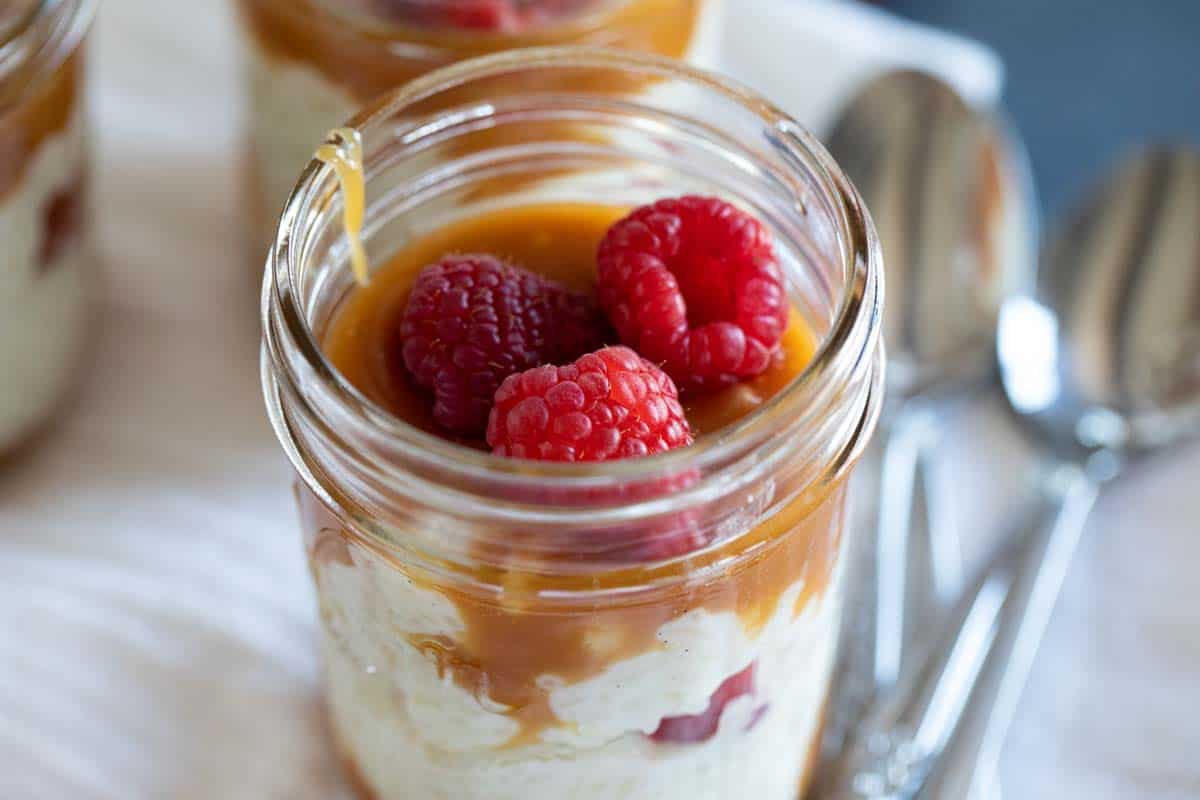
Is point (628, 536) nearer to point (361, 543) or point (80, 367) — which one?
point (361, 543)

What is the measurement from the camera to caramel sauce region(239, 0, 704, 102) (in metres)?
0.95

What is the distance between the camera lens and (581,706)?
0.71 metres

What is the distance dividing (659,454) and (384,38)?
1.41ft

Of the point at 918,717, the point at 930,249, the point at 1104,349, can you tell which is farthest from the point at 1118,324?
the point at 918,717

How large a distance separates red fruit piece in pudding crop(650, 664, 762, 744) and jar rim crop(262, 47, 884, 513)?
11 centimetres

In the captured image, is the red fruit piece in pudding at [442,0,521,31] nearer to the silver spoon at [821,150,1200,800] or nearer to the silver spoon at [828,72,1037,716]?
the silver spoon at [828,72,1037,716]

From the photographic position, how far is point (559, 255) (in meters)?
0.84

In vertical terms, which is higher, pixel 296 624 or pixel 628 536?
pixel 628 536

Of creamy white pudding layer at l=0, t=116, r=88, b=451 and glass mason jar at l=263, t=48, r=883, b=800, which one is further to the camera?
creamy white pudding layer at l=0, t=116, r=88, b=451

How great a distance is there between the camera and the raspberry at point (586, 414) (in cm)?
65

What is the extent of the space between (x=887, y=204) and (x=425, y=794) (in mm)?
625

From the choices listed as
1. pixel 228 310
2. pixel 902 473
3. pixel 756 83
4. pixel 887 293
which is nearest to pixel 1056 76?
pixel 756 83

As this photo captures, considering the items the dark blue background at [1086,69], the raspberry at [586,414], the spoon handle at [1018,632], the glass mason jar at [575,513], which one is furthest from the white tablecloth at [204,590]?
the dark blue background at [1086,69]

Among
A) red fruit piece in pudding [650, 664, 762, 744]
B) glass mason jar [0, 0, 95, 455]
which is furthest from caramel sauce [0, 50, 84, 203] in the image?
red fruit piece in pudding [650, 664, 762, 744]
